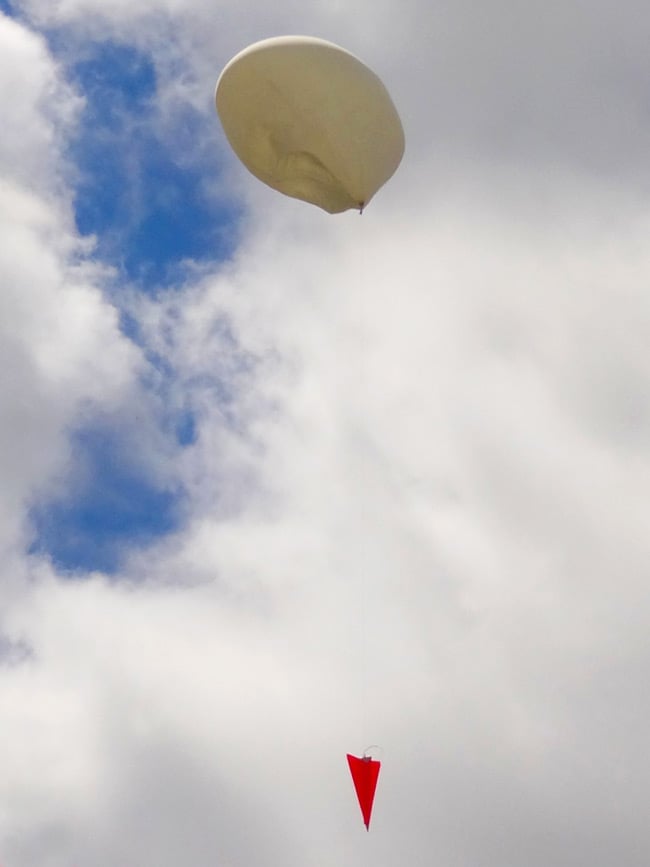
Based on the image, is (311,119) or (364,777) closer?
(364,777)

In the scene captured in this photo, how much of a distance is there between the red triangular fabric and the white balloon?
14.4m

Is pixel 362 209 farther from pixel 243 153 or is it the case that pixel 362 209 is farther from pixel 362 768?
pixel 362 768

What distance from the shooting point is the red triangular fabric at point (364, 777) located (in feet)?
110

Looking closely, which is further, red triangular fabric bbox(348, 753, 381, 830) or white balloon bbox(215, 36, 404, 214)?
white balloon bbox(215, 36, 404, 214)

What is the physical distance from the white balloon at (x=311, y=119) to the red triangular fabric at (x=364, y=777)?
1443cm

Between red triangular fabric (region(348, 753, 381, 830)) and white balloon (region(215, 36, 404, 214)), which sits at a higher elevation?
white balloon (region(215, 36, 404, 214))

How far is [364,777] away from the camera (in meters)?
33.6

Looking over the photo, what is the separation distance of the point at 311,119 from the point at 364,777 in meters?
16.1

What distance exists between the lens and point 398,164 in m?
38.7

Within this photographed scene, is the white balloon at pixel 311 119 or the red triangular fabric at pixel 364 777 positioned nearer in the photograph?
the red triangular fabric at pixel 364 777

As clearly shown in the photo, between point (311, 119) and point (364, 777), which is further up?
point (311, 119)

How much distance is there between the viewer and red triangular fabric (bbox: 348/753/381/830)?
3341 centimetres

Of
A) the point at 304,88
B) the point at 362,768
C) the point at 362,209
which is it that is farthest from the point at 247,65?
the point at 362,768

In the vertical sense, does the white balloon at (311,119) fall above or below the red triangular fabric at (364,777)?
above
